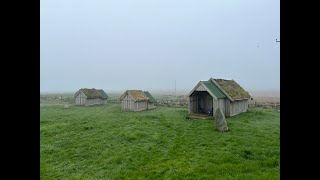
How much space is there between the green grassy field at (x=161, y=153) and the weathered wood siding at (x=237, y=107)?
8.31m

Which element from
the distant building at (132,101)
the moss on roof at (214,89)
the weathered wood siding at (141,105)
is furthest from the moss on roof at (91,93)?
the moss on roof at (214,89)

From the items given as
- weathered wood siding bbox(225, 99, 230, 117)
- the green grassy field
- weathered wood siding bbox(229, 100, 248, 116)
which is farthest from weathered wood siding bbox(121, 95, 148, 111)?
the green grassy field

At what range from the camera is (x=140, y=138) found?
17.1 m

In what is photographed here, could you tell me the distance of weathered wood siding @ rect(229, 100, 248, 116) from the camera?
28.9 metres

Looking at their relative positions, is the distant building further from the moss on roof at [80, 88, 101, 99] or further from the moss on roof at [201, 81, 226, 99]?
the moss on roof at [80, 88, 101, 99]

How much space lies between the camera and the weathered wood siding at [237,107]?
28.9 meters

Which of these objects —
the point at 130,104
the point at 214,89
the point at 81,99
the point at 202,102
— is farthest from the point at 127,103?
the point at 81,99

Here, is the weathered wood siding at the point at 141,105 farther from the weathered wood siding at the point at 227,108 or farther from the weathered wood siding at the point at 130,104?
the weathered wood siding at the point at 227,108
